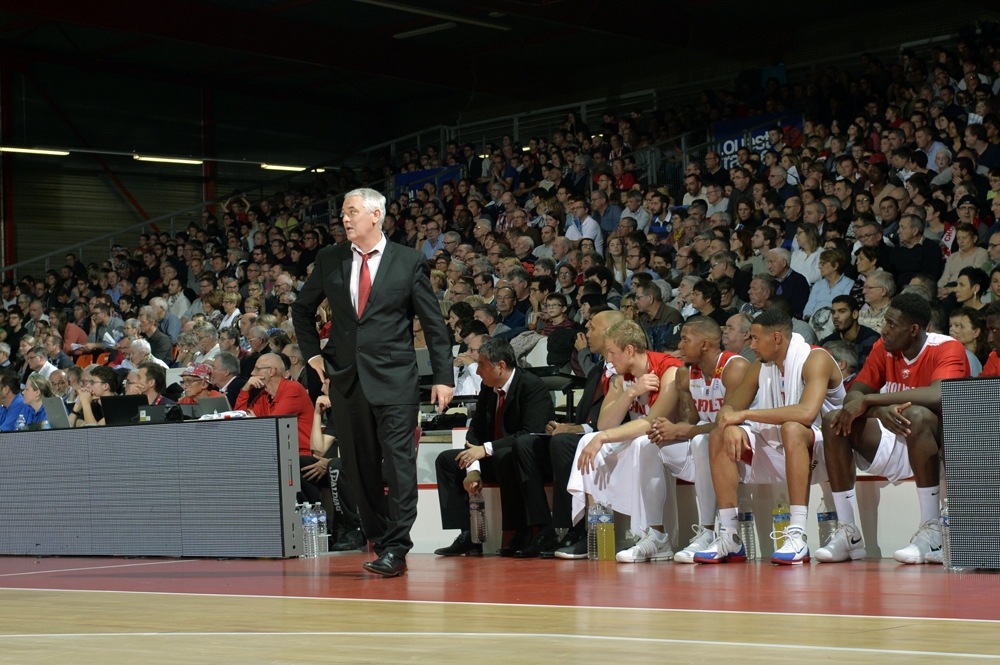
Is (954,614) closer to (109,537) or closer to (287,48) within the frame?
(109,537)

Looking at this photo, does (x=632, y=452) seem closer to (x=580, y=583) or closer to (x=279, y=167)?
(x=580, y=583)

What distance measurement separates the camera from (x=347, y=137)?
25.5m

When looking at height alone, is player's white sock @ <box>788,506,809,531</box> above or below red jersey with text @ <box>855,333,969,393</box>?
→ below

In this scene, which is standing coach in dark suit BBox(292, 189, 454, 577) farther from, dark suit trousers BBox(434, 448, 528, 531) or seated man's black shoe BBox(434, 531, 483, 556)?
seated man's black shoe BBox(434, 531, 483, 556)

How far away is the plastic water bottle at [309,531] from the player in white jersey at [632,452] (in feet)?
5.34

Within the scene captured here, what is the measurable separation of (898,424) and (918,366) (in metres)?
0.46

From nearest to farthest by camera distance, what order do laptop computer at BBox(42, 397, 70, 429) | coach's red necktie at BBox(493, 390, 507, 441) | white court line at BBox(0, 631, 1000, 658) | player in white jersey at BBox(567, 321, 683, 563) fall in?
white court line at BBox(0, 631, 1000, 658)
player in white jersey at BBox(567, 321, 683, 563)
coach's red necktie at BBox(493, 390, 507, 441)
laptop computer at BBox(42, 397, 70, 429)

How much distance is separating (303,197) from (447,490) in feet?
46.0

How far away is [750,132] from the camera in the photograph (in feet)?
49.3

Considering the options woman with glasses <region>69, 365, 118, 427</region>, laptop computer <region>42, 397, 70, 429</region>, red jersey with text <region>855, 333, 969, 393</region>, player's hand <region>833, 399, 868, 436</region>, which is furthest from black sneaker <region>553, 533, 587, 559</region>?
woman with glasses <region>69, 365, 118, 427</region>

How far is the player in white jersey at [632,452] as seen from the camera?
6.56 meters

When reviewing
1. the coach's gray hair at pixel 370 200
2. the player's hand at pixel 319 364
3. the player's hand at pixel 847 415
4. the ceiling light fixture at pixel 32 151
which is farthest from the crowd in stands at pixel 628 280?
the ceiling light fixture at pixel 32 151

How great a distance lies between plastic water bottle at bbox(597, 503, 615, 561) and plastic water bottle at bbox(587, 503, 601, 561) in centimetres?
2

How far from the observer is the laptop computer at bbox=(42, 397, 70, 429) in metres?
9.58
